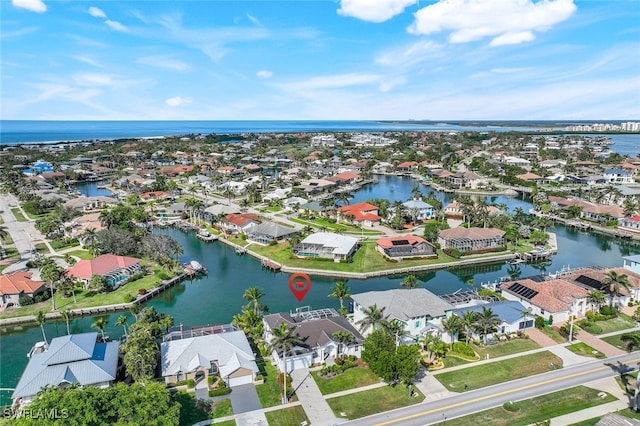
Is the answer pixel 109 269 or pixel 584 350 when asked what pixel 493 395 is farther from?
pixel 109 269

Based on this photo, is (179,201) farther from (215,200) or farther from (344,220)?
(344,220)

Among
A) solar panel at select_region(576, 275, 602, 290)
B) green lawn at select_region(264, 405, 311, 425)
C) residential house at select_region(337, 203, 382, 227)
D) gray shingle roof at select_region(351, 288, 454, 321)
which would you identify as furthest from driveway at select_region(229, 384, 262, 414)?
residential house at select_region(337, 203, 382, 227)

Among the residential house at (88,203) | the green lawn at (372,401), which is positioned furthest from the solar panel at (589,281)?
the residential house at (88,203)

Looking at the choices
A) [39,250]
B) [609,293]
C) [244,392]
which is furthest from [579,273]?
[39,250]

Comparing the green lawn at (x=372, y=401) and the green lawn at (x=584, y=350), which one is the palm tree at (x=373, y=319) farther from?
the green lawn at (x=584, y=350)

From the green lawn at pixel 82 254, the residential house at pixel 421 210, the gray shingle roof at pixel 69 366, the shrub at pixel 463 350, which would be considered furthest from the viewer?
the residential house at pixel 421 210

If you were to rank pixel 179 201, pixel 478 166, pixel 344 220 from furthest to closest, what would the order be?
pixel 478 166, pixel 179 201, pixel 344 220
